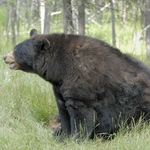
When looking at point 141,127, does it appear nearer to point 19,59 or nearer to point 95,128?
point 95,128

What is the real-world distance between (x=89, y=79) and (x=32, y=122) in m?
1.13

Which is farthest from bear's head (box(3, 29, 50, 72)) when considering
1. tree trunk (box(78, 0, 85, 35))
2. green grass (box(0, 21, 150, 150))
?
tree trunk (box(78, 0, 85, 35))

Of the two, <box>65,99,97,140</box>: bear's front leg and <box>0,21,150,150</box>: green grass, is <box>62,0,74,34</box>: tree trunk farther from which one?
<box>65,99,97,140</box>: bear's front leg

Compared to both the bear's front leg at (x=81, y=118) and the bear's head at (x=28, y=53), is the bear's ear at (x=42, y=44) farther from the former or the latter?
the bear's front leg at (x=81, y=118)

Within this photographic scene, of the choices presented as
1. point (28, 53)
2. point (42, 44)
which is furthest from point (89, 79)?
point (28, 53)

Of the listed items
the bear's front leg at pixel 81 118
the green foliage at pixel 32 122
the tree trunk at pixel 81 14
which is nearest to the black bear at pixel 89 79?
the bear's front leg at pixel 81 118

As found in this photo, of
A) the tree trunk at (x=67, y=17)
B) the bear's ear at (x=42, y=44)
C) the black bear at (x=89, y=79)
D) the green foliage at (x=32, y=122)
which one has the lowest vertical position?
the green foliage at (x=32, y=122)

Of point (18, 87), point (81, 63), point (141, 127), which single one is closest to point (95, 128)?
point (141, 127)

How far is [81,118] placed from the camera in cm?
464

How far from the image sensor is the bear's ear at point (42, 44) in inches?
188

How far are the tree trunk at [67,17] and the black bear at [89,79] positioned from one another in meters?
3.15

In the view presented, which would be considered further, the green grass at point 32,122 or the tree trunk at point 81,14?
the tree trunk at point 81,14

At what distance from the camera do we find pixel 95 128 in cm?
490

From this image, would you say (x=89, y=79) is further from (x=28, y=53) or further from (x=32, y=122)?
(x=32, y=122)
